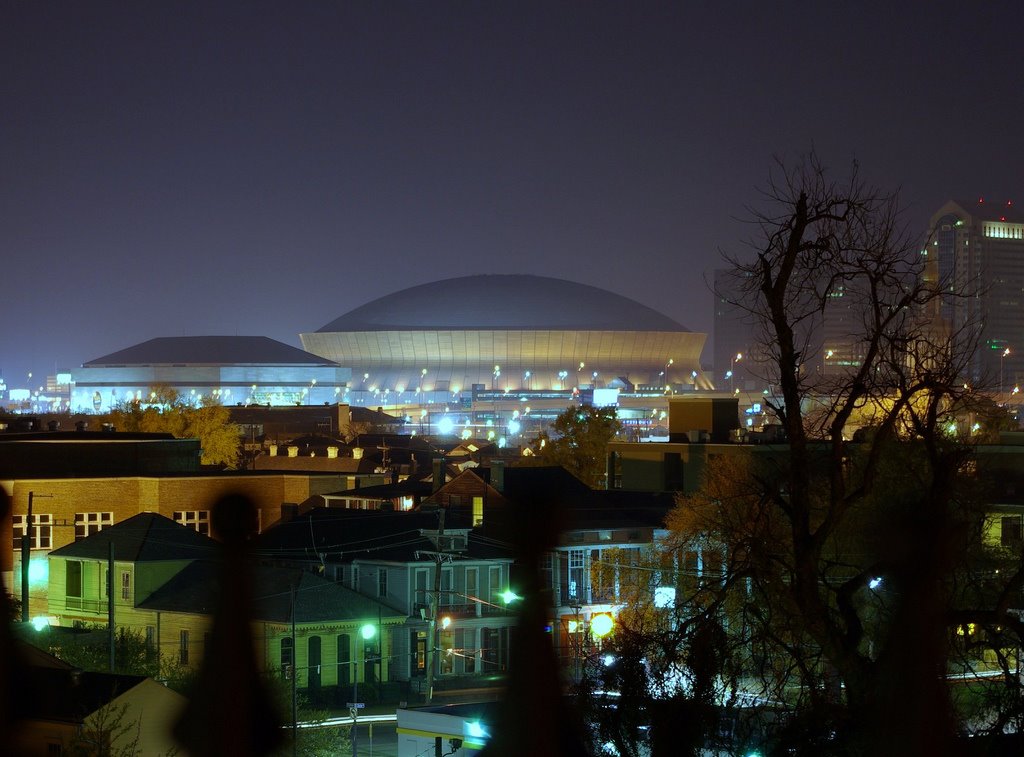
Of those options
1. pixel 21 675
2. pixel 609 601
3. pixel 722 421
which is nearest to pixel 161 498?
pixel 609 601

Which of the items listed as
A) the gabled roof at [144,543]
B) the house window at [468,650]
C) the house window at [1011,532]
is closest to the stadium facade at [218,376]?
the gabled roof at [144,543]

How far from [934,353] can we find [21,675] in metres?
6.20

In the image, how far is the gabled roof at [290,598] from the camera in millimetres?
24734

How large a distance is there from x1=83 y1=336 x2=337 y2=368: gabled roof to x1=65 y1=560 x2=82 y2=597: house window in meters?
128

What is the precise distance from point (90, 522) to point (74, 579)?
369 inches

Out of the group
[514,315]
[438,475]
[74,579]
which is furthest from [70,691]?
[514,315]

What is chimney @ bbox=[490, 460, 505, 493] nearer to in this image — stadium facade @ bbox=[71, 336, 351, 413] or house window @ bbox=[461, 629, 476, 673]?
house window @ bbox=[461, 629, 476, 673]

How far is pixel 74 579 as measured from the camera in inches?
1242

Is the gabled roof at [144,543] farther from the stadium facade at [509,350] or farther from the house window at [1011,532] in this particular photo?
the stadium facade at [509,350]

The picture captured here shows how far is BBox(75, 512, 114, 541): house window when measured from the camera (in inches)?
1583

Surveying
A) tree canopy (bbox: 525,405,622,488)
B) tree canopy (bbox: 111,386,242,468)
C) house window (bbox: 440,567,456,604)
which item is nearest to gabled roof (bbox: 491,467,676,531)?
house window (bbox: 440,567,456,604)

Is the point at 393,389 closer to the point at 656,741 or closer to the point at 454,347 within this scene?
the point at 454,347

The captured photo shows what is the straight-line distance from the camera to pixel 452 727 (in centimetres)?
1345

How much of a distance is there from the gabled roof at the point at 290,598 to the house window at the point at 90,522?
12.1 meters
